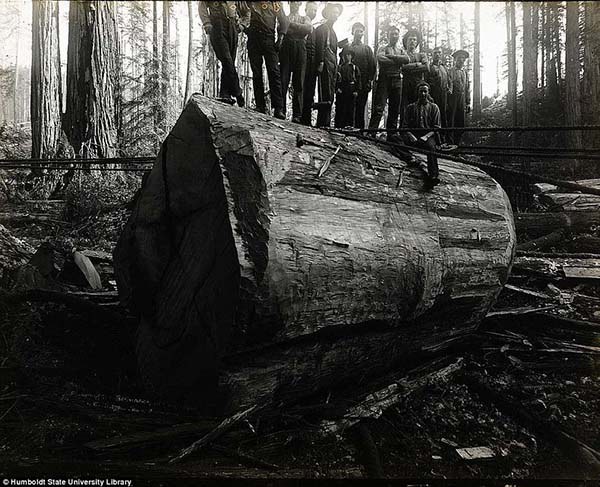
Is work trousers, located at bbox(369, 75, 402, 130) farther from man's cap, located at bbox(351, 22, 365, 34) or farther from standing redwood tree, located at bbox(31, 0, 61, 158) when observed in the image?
standing redwood tree, located at bbox(31, 0, 61, 158)

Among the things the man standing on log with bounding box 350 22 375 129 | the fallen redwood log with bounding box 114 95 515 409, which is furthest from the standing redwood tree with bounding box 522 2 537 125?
the fallen redwood log with bounding box 114 95 515 409

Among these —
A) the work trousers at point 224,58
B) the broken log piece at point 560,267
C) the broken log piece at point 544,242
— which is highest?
the work trousers at point 224,58

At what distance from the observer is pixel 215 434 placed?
6.20ft

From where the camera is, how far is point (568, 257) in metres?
4.85

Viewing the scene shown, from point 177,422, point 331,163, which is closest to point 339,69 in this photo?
point 331,163

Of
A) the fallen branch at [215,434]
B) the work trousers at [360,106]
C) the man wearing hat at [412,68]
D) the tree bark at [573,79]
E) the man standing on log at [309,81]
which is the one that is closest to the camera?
the fallen branch at [215,434]

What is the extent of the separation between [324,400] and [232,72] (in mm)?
2758

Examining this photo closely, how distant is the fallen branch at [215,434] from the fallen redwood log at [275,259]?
0.15 feet

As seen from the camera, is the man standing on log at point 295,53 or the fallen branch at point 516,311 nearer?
the fallen branch at point 516,311

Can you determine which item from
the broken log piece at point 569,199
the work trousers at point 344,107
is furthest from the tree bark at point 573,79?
the work trousers at point 344,107

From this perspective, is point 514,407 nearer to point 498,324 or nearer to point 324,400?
point 324,400

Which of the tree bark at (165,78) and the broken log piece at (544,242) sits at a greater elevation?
the tree bark at (165,78)

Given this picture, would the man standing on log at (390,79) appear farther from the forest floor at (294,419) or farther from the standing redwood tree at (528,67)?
the standing redwood tree at (528,67)

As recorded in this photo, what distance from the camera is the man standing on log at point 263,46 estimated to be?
13.1 ft
